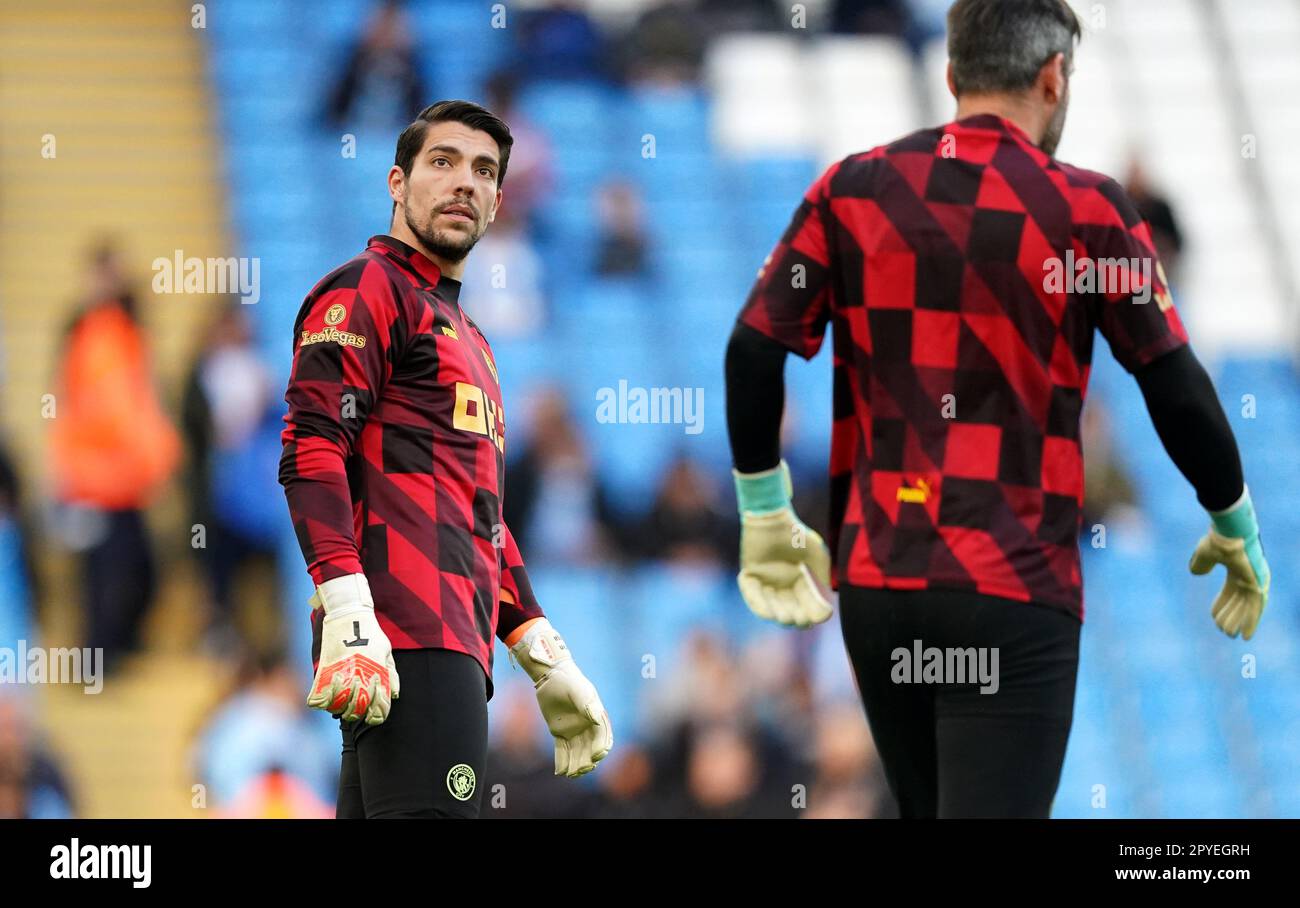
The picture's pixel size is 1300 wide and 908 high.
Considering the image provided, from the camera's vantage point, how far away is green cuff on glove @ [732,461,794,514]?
353cm

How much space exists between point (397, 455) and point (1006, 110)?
4.12 feet

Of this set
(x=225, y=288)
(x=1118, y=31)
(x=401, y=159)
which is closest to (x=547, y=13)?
(x=225, y=288)

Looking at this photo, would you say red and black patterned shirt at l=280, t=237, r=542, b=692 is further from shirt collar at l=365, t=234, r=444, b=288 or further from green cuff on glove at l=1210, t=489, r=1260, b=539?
green cuff on glove at l=1210, t=489, r=1260, b=539

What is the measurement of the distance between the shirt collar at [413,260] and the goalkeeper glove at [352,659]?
0.65 meters

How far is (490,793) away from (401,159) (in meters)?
4.04

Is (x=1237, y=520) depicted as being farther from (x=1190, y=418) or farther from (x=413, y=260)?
(x=413, y=260)

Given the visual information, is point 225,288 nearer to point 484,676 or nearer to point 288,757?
point 288,757

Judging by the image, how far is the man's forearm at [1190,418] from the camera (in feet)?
10.7

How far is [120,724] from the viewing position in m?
8.47
